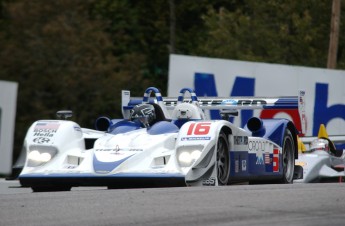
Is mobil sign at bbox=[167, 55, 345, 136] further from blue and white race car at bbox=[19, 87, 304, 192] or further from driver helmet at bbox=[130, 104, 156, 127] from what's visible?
driver helmet at bbox=[130, 104, 156, 127]

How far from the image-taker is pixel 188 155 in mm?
11797

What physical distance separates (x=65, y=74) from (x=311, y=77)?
13.4 m

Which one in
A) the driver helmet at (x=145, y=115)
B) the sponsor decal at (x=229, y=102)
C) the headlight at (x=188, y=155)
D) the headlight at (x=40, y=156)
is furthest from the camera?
the sponsor decal at (x=229, y=102)

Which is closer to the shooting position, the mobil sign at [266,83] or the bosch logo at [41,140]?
the bosch logo at [41,140]

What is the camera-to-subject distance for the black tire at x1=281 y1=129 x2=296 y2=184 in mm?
14430

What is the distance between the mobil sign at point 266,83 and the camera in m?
24.1

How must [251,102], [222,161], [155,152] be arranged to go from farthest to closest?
[251,102] < [222,161] < [155,152]

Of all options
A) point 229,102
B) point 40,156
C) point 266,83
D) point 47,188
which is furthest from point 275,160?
point 266,83

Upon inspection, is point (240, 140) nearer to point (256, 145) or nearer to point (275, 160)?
point (256, 145)

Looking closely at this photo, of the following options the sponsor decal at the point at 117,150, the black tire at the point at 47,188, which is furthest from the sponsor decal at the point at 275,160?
the black tire at the point at 47,188

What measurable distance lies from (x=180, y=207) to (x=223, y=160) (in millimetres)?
3877

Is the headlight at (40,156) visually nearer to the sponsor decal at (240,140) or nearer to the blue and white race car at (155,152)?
the blue and white race car at (155,152)

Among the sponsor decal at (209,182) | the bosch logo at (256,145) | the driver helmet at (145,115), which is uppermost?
the driver helmet at (145,115)

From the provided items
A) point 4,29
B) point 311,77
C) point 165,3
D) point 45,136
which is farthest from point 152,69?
point 45,136
